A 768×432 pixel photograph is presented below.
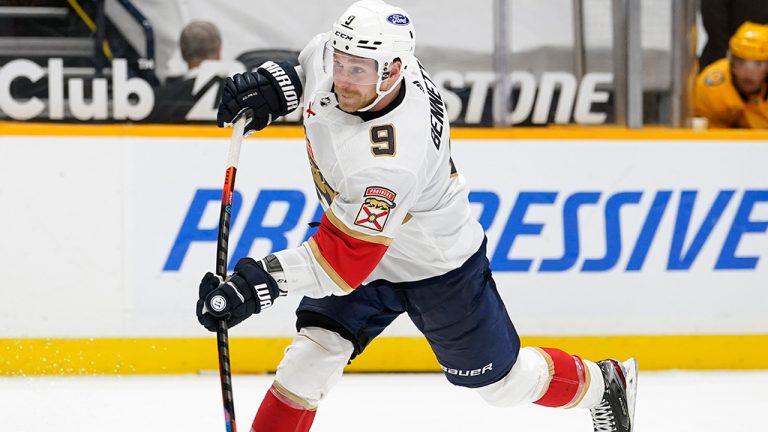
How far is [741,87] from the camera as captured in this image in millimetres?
4953

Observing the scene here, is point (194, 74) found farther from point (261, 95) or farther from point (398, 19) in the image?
point (398, 19)

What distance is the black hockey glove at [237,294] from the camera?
2406mm

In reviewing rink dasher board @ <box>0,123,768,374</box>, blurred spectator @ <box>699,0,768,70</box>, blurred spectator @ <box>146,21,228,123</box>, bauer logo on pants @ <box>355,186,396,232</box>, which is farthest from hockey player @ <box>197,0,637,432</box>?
blurred spectator @ <box>699,0,768,70</box>

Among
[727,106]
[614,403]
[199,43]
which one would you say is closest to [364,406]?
[614,403]

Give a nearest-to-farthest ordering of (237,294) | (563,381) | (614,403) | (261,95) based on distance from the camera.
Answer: (237,294) → (261,95) → (563,381) → (614,403)

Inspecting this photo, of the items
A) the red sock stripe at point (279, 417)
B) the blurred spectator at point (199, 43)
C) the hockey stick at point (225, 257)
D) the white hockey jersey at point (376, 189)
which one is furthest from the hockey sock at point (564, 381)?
the blurred spectator at point (199, 43)

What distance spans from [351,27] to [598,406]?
1.44 m

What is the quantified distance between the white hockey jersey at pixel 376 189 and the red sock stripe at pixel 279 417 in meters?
0.43

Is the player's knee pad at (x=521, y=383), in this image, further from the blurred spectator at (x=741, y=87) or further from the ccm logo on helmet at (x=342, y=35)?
the blurred spectator at (x=741, y=87)

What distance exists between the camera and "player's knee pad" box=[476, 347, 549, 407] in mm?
3078

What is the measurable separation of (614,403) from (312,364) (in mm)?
999

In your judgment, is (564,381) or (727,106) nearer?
(564,381)

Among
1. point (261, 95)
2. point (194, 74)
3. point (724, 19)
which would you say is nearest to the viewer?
point (261, 95)

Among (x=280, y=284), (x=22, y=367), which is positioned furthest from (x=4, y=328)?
(x=280, y=284)
